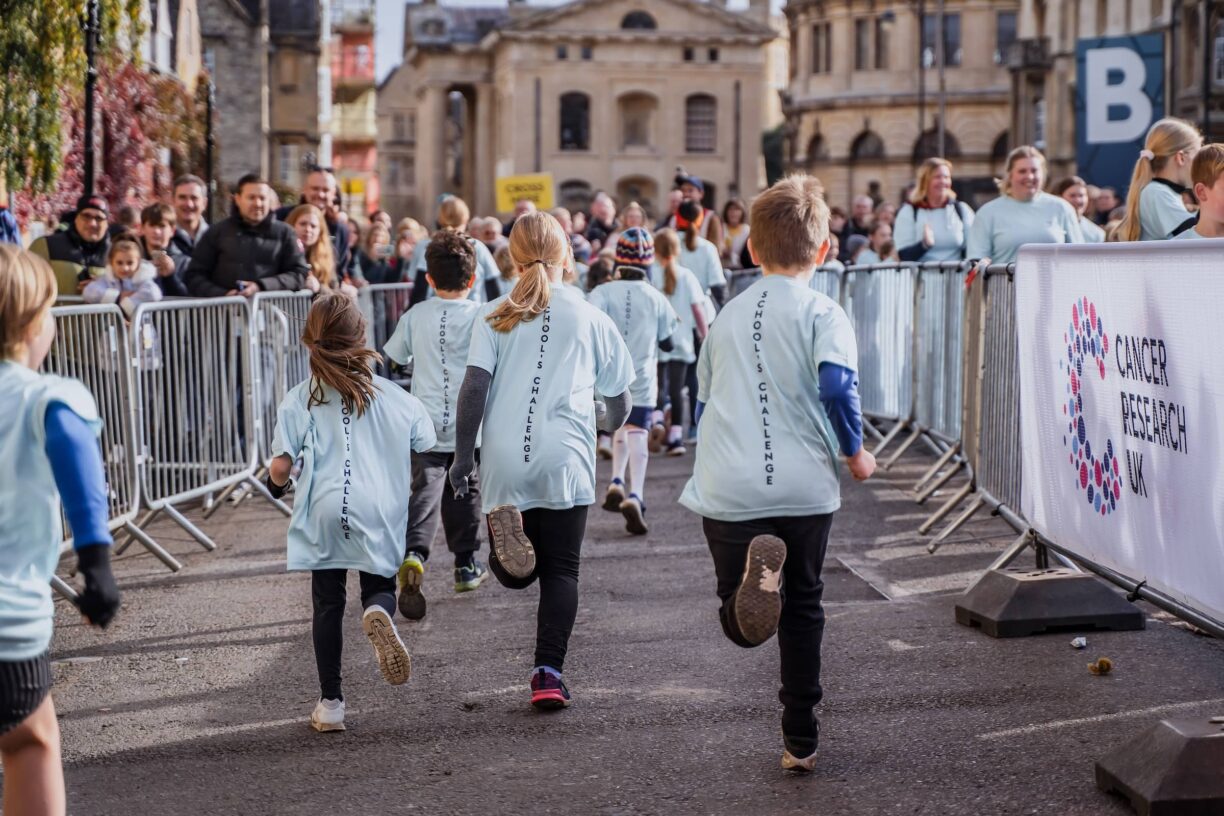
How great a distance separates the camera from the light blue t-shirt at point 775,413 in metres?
5.54

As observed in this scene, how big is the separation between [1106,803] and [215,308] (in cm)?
701

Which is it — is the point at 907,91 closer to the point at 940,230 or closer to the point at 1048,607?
the point at 940,230

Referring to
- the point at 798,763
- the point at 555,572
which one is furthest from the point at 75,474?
the point at 555,572

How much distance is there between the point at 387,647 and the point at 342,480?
23.5 inches

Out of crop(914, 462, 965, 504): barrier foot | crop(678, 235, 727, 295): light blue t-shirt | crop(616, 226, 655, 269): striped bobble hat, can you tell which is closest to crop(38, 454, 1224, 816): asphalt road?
crop(914, 462, 965, 504): barrier foot

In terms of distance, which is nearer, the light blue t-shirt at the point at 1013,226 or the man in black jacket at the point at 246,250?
the light blue t-shirt at the point at 1013,226

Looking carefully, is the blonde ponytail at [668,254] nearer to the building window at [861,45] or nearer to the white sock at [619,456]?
the white sock at [619,456]

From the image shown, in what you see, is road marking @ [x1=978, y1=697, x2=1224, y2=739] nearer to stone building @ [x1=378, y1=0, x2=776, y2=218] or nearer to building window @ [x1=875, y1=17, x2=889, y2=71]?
building window @ [x1=875, y1=17, x2=889, y2=71]

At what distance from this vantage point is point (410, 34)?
5025 inches

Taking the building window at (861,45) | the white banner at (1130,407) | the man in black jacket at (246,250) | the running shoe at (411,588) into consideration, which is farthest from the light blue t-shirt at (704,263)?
the building window at (861,45)

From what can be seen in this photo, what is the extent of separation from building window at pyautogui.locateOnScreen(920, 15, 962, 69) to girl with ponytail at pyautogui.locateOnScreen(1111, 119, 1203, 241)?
266 feet

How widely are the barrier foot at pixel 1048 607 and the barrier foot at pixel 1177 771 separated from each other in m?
2.31

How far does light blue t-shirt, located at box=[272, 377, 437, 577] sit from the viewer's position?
6.23m

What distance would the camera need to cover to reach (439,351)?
333 inches
